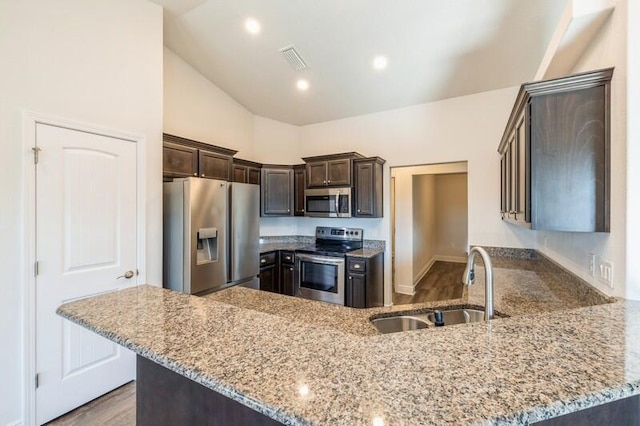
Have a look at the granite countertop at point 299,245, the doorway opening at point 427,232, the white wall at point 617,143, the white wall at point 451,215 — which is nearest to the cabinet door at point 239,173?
the granite countertop at point 299,245

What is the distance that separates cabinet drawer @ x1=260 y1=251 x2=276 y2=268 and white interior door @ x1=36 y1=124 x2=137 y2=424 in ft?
5.45

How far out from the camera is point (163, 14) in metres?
2.79

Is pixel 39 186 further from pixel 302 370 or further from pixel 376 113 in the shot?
pixel 376 113

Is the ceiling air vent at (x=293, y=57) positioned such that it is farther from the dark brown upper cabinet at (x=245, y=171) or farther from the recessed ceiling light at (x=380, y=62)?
the dark brown upper cabinet at (x=245, y=171)

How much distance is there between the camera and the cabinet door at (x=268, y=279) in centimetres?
390

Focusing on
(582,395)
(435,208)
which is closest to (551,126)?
(582,395)

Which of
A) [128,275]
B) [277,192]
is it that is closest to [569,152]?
[128,275]

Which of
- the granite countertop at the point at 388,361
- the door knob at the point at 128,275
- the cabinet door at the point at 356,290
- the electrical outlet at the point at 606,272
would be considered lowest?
the cabinet door at the point at 356,290

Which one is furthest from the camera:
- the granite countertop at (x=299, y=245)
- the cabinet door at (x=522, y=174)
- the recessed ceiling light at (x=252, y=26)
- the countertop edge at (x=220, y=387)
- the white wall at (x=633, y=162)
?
the granite countertop at (x=299, y=245)

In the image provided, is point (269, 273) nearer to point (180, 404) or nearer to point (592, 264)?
point (180, 404)

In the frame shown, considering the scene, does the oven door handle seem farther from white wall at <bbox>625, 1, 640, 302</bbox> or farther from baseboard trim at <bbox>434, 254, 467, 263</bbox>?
baseboard trim at <bbox>434, 254, 467, 263</bbox>

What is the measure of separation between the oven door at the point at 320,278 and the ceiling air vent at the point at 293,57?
243 centimetres

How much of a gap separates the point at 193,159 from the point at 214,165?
30 centimetres

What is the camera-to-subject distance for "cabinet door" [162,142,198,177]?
116 inches
